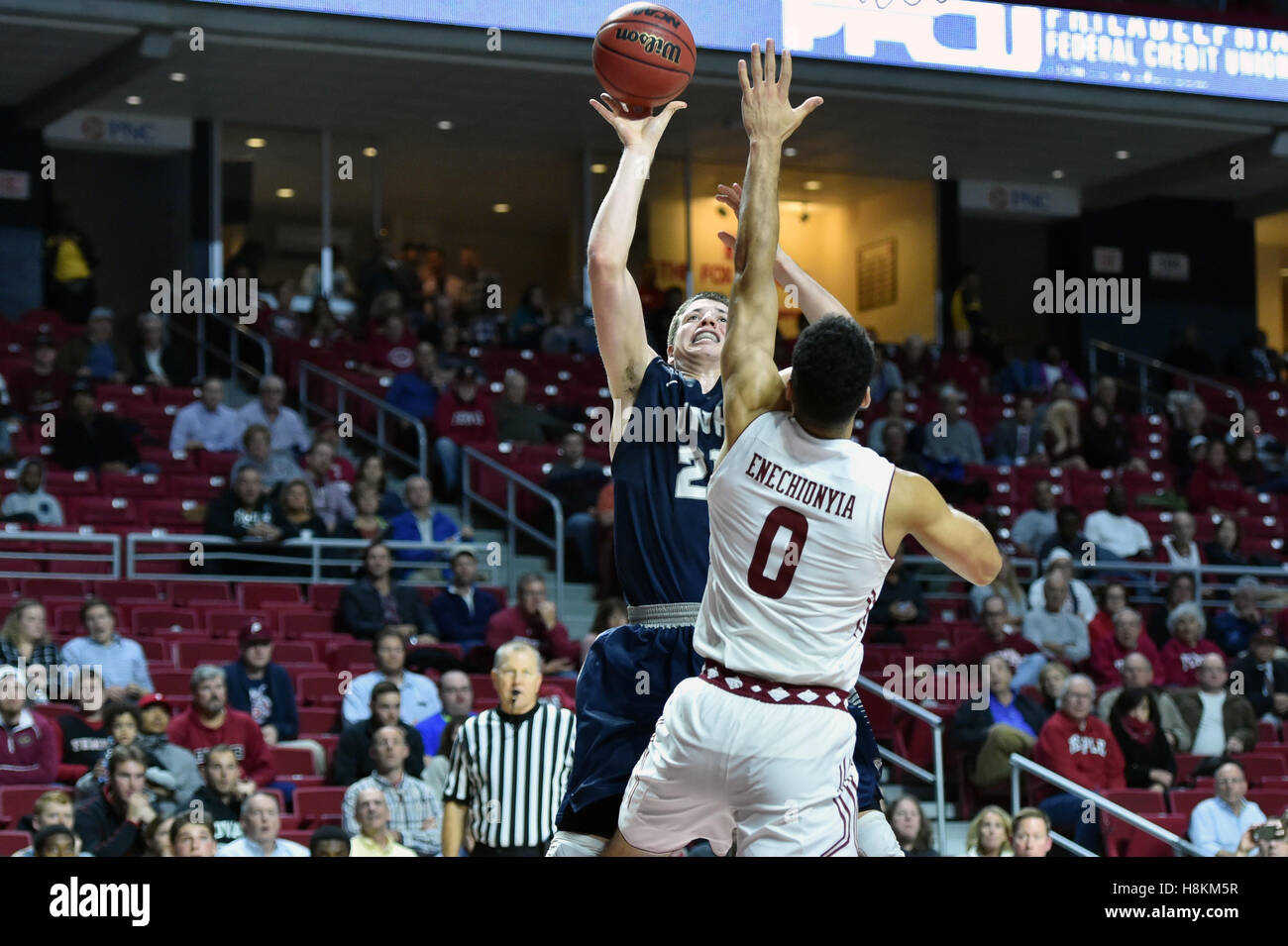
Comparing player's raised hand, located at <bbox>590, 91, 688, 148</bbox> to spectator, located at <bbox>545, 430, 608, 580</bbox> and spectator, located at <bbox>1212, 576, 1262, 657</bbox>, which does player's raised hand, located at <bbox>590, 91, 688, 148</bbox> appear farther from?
spectator, located at <bbox>1212, 576, 1262, 657</bbox>

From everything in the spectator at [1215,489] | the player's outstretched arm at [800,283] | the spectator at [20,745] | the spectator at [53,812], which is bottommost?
the spectator at [53,812]

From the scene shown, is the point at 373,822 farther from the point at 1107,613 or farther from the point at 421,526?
the point at 1107,613

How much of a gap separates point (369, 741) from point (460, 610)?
223 centimetres

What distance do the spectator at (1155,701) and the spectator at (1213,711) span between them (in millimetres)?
70

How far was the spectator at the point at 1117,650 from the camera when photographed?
11977 millimetres

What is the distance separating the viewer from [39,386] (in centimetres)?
1302

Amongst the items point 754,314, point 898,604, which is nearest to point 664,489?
point 754,314

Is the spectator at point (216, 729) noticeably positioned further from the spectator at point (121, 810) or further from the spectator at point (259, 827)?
the spectator at point (259, 827)

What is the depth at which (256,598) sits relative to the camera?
1124 centimetres

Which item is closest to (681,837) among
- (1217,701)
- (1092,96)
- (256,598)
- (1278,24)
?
(256,598)

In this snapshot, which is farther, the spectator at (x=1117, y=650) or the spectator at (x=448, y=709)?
the spectator at (x=1117, y=650)

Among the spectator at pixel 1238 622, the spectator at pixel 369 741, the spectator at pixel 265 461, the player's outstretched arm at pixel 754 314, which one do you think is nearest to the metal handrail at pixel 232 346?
the spectator at pixel 265 461
